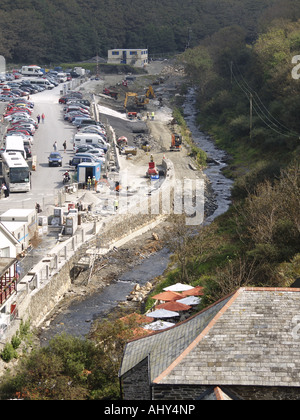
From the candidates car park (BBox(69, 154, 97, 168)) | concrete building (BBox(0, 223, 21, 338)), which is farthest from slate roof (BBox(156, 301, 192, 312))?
car park (BBox(69, 154, 97, 168))

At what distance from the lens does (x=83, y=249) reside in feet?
132

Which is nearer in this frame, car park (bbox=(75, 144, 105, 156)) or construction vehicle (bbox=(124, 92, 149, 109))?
car park (bbox=(75, 144, 105, 156))

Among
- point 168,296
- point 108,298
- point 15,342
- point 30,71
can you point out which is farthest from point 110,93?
point 15,342

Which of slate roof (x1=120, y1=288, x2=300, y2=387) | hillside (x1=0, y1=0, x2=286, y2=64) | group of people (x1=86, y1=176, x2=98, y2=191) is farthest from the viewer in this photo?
hillside (x1=0, y1=0, x2=286, y2=64)

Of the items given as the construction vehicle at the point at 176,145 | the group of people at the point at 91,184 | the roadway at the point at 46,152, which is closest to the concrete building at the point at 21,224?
the roadway at the point at 46,152

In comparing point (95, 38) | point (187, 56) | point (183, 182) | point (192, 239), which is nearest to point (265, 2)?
point (95, 38)

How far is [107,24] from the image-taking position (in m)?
163

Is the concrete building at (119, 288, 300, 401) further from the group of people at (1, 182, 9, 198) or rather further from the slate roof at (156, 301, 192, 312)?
the group of people at (1, 182, 9, 198)

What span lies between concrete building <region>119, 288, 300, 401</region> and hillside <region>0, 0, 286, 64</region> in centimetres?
11944

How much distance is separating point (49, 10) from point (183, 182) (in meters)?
107

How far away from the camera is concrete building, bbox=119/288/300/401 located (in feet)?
55.9

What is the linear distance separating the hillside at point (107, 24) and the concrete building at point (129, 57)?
1026cm

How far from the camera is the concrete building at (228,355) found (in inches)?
→ 671

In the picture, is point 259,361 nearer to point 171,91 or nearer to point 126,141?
point 126,141
